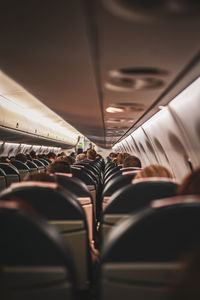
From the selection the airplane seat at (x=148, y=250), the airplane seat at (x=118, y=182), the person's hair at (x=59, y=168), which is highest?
the person's hair at (x=59, y=168)

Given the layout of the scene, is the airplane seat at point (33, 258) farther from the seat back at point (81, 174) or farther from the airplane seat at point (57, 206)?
the seat back at point (81, 174)

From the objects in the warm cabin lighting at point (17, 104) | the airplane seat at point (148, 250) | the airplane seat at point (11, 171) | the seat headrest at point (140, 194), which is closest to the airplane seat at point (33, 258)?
the airplane seat at point (148, 250)

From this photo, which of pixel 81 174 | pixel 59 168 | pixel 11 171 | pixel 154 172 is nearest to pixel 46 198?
pixel 154 172

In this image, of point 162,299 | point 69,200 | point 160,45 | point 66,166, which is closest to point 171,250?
point 162,299

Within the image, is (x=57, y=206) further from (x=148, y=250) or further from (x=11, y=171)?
(x=11, y=171)

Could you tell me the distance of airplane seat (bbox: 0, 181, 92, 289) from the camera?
6.27 ft

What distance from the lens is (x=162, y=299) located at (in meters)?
1.26

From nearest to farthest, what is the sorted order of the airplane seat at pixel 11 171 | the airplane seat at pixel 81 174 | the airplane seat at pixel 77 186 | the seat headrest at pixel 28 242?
1. the seat headrest at pixel 28 242
2. the airplane seat at pixel 77 186
3. the airplane seat at pixel 81 174
4. the airplane seat at pixel 11 171

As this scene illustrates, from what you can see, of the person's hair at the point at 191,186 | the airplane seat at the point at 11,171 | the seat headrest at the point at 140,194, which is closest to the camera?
the person's hair at the point at 191,186

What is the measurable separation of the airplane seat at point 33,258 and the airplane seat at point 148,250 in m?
0.17

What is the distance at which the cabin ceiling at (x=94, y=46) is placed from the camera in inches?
74.5

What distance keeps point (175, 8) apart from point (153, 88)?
228cm

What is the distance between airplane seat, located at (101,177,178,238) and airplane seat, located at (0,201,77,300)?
2.99 feet

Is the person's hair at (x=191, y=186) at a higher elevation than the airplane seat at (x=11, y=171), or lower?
lower
